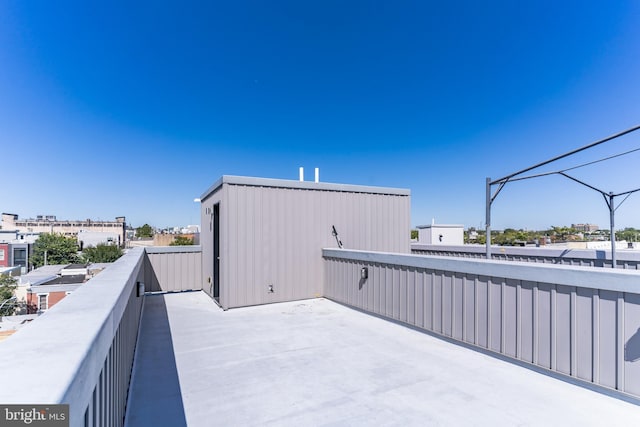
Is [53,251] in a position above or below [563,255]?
below

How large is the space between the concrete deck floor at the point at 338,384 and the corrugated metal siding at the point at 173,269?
111 inches

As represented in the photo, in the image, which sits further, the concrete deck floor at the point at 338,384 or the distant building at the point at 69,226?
the distant building at the point at 69,226

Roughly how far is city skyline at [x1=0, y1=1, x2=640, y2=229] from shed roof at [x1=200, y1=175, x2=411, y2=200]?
1.64 feet

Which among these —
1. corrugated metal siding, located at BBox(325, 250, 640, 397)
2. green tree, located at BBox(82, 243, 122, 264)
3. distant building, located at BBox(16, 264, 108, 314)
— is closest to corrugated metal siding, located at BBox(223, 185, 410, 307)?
corrugated metal siding, located at BBox(325, 250, 640, 397)

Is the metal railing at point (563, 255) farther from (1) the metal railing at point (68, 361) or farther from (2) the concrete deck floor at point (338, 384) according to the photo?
(1) the metal railing at point (68, 361)

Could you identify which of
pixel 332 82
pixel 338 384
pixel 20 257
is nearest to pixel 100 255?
pixel 20 257

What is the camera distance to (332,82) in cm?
1223

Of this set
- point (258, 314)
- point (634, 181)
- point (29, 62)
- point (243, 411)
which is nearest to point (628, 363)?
point (243, 411)

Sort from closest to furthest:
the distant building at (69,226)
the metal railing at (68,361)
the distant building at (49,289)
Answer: the metal railing at (68,361) < the distant building at (49,289) < the distant building at (69,226)

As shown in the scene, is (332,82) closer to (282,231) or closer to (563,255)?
(282,231)

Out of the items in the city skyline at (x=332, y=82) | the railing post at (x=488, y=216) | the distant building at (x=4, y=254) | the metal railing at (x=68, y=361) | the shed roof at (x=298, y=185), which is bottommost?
the distant building at (x=4, y=254)

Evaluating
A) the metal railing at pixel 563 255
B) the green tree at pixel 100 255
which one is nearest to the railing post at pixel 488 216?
the metal railing at pixel 563 255

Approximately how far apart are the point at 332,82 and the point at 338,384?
39.0 ft

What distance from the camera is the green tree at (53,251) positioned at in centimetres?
3412
